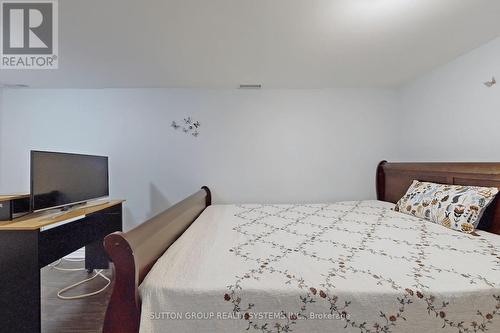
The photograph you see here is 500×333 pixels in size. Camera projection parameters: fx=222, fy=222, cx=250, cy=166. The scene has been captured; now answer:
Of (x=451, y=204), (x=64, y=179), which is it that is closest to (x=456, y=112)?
(x=451, y=204)

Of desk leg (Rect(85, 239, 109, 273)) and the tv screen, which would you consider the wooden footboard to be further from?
desk leg (Rect(85, 239, 109, 273))

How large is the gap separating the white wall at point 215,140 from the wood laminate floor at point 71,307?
0.78 metres

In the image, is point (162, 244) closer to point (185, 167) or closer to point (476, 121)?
point (185, 167)

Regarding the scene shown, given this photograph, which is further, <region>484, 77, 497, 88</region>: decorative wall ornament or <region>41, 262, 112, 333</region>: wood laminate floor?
<region>484, 77, 497, 88</region>: decorative wall ornament

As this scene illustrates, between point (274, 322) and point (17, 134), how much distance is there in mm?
3484

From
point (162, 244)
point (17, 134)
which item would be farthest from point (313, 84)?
point (17, 134)

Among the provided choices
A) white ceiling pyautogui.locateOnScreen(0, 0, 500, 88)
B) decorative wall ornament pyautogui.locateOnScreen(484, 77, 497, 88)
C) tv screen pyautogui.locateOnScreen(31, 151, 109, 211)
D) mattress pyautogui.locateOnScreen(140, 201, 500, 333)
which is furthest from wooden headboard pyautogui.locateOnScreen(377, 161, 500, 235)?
tv screen pyautogui.locateOnScreen(31, 151, 109, 211)

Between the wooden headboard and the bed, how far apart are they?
273mm

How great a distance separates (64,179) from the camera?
72.4 inches

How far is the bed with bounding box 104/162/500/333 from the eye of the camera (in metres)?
0.82

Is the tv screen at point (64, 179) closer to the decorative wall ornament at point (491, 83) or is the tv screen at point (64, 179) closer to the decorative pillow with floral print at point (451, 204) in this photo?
the decorative pillow with floral print at point (451, 204)

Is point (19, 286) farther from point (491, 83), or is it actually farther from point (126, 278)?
point (491, 83)

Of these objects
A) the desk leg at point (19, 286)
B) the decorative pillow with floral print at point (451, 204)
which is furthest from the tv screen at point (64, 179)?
the decorative pillow with floral print at point (451, 204)

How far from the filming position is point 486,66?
1765 mm
